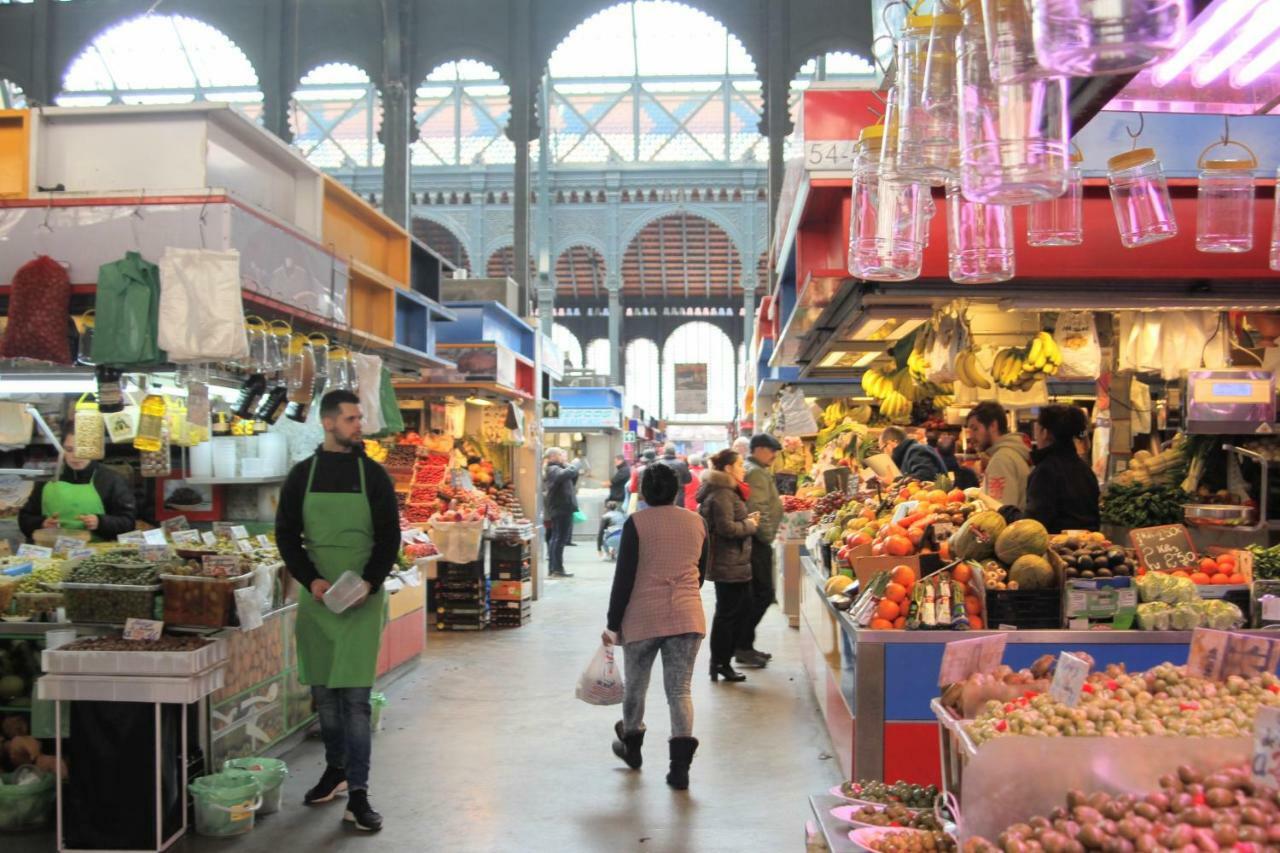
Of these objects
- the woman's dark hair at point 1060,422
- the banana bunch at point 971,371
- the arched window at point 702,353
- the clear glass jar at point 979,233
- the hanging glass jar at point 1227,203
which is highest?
the arched window at point 702,353

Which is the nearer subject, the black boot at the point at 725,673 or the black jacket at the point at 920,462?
the black boot at the point at 725,673

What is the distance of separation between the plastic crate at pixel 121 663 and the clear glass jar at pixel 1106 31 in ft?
12.5

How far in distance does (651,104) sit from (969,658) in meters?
28.1

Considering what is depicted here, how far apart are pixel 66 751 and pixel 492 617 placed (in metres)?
5.79

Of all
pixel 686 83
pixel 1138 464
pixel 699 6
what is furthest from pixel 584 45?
pixel 1138 464

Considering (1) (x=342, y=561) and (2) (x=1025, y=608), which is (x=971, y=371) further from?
(1) (x=342, y=561)

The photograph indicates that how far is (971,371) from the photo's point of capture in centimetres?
631

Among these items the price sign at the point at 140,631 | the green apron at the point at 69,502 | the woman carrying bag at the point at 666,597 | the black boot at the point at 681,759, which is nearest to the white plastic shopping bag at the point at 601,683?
the woman carrying bag at the point at 666,597

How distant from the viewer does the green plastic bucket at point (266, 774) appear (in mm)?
4598

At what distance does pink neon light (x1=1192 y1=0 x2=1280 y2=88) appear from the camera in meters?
2.44

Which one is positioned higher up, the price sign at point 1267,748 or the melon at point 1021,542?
→ the melon at point 1021,542

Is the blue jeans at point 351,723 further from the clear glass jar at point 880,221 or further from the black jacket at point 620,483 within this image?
the black jacket at point 620,483

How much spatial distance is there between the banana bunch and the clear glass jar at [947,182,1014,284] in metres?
3.28

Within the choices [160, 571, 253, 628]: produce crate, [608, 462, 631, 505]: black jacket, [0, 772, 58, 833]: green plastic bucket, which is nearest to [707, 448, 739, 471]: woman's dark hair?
[160, 571, 253, 628]: produce crate
